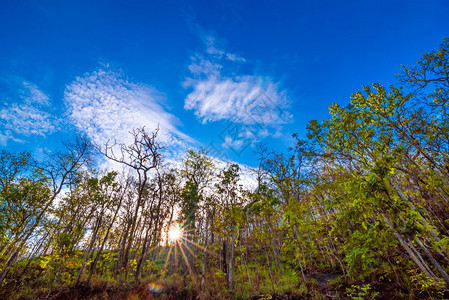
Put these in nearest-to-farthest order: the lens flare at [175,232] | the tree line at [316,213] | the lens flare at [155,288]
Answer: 1. the tree line at [316,213]
2. the lens flare at [155,288]
3. the lens flare at [175,232]

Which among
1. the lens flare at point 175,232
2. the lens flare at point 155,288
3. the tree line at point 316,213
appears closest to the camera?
the tree line at point 316,213

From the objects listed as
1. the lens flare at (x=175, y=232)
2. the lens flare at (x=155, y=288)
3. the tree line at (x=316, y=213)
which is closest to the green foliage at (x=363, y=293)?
the tree line at (x=316, y=213)

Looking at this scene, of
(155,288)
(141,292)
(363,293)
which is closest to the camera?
(363,293)

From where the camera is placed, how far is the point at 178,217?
1925 centimetres

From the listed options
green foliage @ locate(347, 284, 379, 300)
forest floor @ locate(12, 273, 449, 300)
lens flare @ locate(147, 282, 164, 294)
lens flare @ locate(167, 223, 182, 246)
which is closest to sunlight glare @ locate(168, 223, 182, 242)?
lens flare @ locate(167, 223, 182, 246)

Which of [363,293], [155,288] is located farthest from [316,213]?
[155,288]

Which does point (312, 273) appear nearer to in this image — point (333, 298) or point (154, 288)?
point (333, 298)

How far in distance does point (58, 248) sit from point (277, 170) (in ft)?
50.7

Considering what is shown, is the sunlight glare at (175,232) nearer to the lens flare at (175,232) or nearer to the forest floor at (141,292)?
the lens flare at (175,232)

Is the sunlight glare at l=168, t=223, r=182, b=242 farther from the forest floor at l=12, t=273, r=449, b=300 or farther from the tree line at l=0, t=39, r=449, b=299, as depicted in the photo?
the forest floor at l=12, t=273, r=449, b=300

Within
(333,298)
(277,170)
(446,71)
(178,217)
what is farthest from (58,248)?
(446,71)

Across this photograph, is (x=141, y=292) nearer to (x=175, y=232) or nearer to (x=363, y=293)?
(x=175, y=232)

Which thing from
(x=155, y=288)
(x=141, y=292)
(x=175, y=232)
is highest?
(x=175, y=232)

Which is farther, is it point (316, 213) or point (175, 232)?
point (175, 232)
